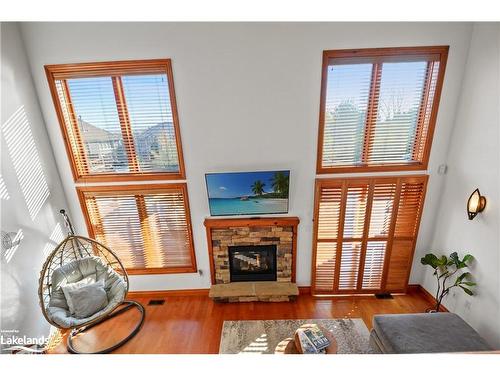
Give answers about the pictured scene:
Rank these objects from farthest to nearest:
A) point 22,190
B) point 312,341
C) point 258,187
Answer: point 258,187, point 22,190, point 312,341

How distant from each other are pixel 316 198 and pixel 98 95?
121 inches

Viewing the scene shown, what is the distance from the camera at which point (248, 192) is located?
3.39 metres

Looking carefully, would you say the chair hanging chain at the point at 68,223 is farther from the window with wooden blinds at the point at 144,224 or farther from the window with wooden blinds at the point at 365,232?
the window with wooden blinds at the point at 365,232

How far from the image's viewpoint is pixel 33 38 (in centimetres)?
293

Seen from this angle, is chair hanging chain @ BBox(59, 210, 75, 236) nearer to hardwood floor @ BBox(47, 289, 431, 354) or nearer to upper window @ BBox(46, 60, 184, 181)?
upper window @ BBox(46, 60, 184, 181)

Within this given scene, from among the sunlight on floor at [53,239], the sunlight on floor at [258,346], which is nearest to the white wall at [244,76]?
the sunlight on floor at [53,239]

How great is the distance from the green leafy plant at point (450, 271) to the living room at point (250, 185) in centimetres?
3

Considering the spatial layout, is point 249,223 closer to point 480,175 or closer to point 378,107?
point 378,107

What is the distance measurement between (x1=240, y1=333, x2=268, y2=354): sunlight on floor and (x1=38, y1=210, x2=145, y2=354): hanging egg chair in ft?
4.85

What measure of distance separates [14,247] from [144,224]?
138 centimetres

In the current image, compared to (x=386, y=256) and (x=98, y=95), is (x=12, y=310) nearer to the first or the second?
(x=98, y=95)

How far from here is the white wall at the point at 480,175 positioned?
8.50 ft

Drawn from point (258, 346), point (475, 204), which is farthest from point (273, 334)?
point (475, 204)
